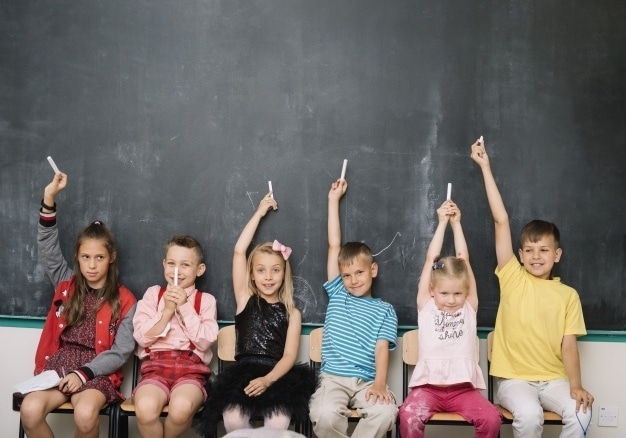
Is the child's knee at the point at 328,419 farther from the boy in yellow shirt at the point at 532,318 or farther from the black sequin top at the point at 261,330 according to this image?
the boy in yellow shirt at the point at 532,318

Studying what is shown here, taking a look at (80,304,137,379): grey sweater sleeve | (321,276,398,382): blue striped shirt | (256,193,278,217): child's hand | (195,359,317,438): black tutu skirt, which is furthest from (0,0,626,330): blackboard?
(195,359,317,438): black tutu skirt

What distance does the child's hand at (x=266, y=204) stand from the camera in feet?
12.3

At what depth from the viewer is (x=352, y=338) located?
3.60 m

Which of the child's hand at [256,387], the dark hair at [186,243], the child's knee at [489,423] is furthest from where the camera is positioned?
the dark hair at [186,243]

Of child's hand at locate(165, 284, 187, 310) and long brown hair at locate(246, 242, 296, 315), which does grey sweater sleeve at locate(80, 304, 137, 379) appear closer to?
child's hand at locate(165, 284, 187, 310)

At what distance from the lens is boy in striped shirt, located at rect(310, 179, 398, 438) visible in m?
3.38

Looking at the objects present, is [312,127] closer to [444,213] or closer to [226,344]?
[444,213]

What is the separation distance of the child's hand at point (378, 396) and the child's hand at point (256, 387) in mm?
458

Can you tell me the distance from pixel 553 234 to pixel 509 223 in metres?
0.24

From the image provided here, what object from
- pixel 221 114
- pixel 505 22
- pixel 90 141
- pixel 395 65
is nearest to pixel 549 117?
pixel 505 22

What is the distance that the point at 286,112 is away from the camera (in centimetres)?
381

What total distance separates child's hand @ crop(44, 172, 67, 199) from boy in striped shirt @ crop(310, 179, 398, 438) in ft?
4.22

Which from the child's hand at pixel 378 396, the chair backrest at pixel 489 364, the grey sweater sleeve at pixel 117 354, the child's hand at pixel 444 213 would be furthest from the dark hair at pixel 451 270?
the grey sweater sleeve at pixel 117 354

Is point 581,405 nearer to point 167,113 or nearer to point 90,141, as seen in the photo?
point 167,113
